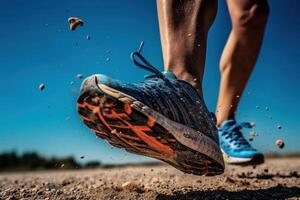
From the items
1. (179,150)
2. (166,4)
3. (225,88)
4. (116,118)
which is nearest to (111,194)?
(179,150)

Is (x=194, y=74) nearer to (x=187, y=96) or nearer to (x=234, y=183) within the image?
(x=187, y=96)

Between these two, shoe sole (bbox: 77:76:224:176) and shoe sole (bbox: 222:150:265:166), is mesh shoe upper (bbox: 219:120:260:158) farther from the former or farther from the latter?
shoe sole (bbox: 77:76:224:176)

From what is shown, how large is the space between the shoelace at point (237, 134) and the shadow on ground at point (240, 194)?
0.67 m

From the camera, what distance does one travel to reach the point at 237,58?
371 centimetres

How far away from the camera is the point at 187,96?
2.29m

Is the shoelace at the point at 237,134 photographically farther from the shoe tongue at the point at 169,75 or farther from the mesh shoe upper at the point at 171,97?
the shoe tongue at the point at 169,75

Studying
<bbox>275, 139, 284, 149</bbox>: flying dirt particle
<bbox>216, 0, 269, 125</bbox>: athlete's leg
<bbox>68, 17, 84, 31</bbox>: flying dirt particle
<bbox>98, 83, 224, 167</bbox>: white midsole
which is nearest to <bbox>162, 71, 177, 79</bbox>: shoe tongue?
<bbox>98, 83, 224, 167</bbox>: white midsole

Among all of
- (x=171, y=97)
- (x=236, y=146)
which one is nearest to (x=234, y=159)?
(x=236, y=146)

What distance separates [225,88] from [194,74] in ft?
4.10

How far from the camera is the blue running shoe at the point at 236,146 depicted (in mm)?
3389

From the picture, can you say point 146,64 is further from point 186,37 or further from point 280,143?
point 280,143

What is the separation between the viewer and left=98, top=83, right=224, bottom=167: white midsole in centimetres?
190

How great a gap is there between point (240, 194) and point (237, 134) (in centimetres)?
91

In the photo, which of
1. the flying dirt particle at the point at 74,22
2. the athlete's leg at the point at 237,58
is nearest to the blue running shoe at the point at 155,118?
the flying dirt particle at the point at 74,22
